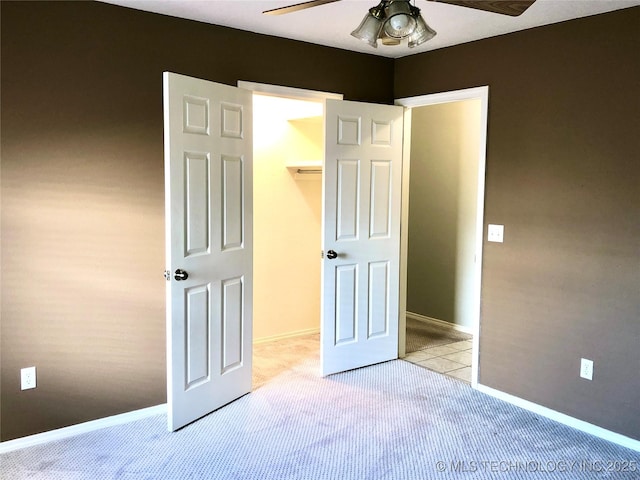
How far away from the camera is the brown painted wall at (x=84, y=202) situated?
2.80 metres

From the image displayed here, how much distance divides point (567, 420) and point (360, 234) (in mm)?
1770

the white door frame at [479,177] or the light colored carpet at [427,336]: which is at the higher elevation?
the white door frame at [479,177]

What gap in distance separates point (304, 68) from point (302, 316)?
7.25ft

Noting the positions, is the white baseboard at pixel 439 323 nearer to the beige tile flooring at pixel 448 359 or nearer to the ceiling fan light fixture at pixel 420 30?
the beige tile flooring at pixel 448 359

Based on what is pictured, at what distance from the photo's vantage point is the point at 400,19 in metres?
2.11

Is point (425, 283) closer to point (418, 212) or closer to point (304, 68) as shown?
point (418, 212)

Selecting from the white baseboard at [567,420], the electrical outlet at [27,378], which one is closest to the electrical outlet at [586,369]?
the white baseboard at [567,420]

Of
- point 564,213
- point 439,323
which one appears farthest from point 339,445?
point 439,323

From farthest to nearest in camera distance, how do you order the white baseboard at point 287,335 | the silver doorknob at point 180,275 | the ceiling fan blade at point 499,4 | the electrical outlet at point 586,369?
the white baseboard at point 287,335, the electrical outlet at point 586,369, the silver doorknob at point 180,275, the ceiling fan blade at point 499,4

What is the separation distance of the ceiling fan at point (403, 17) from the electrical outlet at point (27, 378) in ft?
7.16

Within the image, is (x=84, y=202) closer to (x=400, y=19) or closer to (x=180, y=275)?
(x=180, y=275)

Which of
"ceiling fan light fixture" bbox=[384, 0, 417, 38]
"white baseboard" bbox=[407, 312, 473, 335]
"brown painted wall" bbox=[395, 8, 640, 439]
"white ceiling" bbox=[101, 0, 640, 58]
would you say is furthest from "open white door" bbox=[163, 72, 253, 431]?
"white baseboard" bbox=[407, 312, 473, 335]

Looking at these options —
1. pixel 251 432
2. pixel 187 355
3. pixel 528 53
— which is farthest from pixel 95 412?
pixel 528 53

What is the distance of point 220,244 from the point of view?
3301 millimetres
